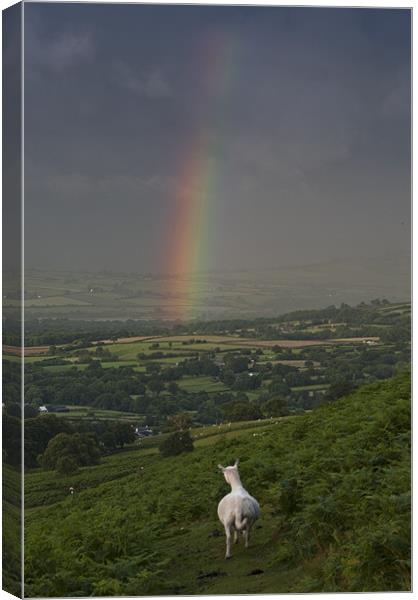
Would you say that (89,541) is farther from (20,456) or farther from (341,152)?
(341,152)

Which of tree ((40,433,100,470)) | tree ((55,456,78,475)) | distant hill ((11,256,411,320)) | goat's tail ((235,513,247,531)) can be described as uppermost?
distant hill ((11,256,411,320))

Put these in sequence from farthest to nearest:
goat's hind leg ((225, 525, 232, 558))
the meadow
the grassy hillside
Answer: goat's hind leg ((225, 525, 232, 558))
the meadow
the grassy hillside

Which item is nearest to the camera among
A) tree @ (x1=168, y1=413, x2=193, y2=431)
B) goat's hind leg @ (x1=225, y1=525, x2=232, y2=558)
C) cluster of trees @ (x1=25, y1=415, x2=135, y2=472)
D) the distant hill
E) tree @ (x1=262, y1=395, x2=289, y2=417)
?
goat's hind leg @ (x1=225, y1=525, x2=232, y2=558)

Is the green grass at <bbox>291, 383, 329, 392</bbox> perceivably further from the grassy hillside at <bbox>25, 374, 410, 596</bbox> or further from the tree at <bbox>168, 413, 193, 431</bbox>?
the tree at <bbox>168, 413, 193, 431</bbox>

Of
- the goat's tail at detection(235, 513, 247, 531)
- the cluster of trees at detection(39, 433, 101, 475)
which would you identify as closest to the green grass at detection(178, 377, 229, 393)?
the cluster of trees at detection(39, 433, 101, 475)

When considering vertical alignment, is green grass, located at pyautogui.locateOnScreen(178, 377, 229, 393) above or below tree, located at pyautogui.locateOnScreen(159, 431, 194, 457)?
above

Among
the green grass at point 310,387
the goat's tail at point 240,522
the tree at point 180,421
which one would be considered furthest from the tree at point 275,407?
the goat's tail at point 240,522

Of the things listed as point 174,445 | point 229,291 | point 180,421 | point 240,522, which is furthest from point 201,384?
point 240,522

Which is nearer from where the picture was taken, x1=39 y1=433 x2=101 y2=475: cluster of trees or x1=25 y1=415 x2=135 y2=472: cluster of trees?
x1=25 y1=415 x2=135 y2=472: cluster of trees
